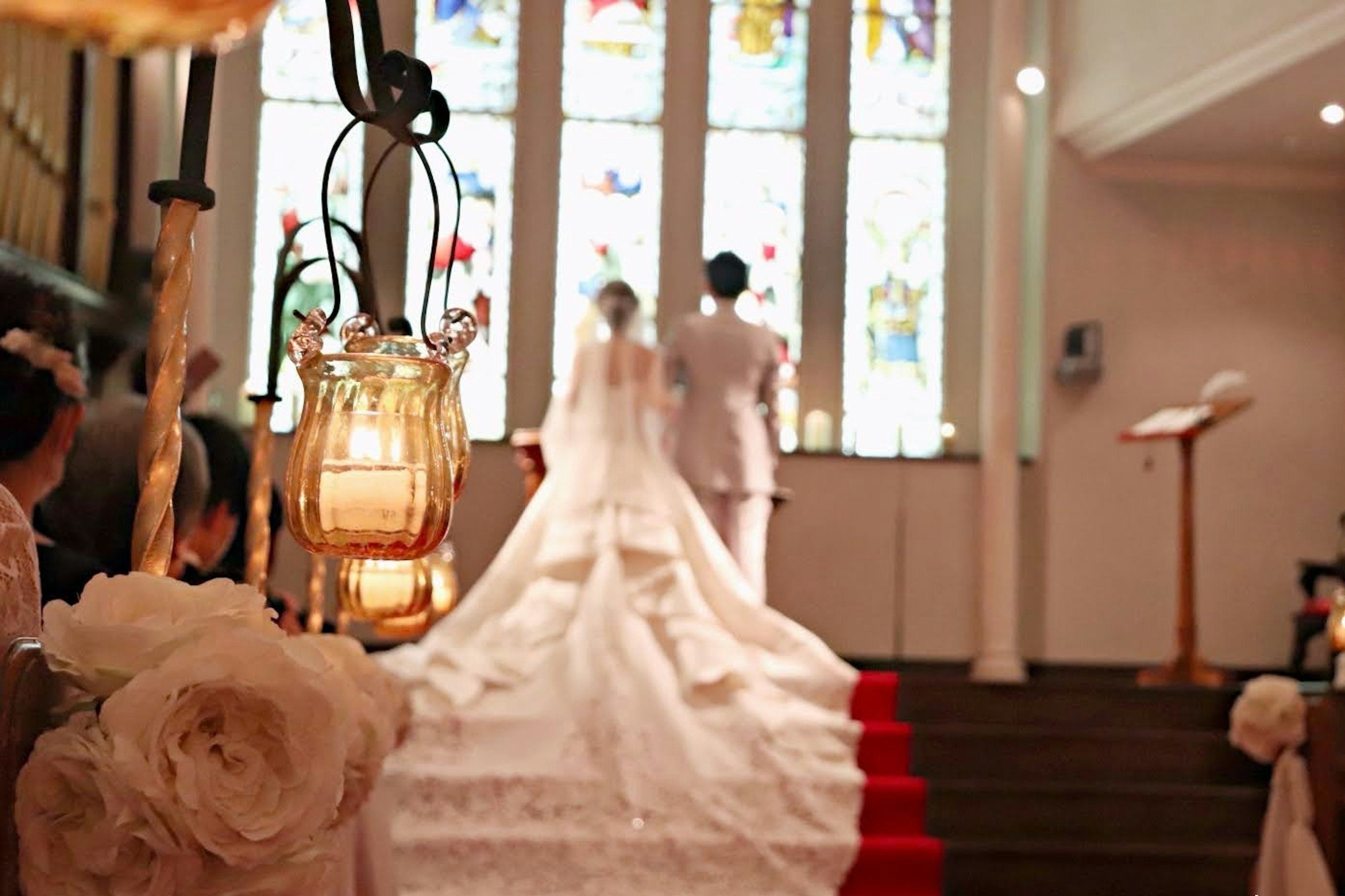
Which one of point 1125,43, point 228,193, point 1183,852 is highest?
point 1125,43

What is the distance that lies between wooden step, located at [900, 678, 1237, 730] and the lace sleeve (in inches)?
322

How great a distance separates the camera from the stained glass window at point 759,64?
13500mm

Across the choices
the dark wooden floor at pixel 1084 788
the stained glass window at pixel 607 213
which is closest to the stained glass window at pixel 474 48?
the stained glass window at pixel 607 213

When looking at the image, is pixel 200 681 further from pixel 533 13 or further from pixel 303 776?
pixel 533 13

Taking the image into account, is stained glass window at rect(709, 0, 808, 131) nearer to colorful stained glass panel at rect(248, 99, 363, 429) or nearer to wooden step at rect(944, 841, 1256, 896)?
colorful stained glass panel at rect(248, 99, 363, 429)

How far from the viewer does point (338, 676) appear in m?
1.65

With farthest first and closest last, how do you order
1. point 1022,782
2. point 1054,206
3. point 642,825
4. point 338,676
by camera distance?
point 1054,206, point 1022,782, point 642,825, point 338,676

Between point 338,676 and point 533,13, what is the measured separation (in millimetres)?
12066

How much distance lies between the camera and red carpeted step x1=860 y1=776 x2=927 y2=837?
7922 millimetres

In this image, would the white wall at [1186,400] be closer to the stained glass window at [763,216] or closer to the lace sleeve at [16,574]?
the stained glass window at [763,216]

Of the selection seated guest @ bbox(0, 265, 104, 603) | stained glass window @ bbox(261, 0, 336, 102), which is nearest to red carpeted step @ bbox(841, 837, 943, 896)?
seated guest @ bbox(0, 265, 104, 603)

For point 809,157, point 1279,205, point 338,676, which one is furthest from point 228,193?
point 338,676

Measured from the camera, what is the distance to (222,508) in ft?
13.7

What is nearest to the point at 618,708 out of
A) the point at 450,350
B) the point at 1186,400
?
Result: the point at 450,350
